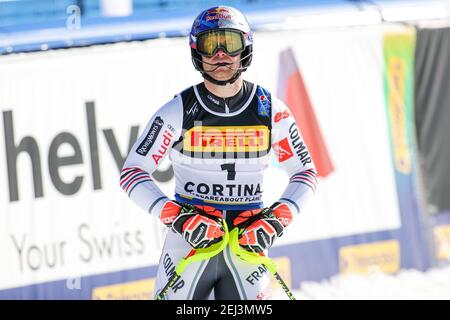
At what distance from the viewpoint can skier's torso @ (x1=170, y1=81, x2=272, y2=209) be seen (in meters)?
5.04

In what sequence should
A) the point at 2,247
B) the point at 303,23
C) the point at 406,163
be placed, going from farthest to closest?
the point at 406,163
the point at 303,23
the point at 2,247

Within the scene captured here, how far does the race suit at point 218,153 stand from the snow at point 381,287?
3.24 m

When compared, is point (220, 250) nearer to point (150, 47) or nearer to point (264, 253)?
point (264, 253)

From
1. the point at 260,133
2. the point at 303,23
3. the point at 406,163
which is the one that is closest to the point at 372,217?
the point at 406,163

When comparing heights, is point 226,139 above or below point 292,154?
above

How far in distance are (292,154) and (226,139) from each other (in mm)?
354

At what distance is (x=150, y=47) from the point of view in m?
8.09

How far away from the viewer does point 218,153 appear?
5074 millimetres

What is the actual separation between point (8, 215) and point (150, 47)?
177 centimetres

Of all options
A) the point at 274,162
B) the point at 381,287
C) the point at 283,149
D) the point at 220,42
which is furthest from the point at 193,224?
the point at 381,287

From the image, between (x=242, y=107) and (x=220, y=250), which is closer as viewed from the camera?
(x=220, y=250)

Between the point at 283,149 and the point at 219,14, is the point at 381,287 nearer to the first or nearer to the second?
the point at 283,149

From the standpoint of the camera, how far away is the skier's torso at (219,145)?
199 inches

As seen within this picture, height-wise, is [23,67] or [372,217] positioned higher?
[23,67]
